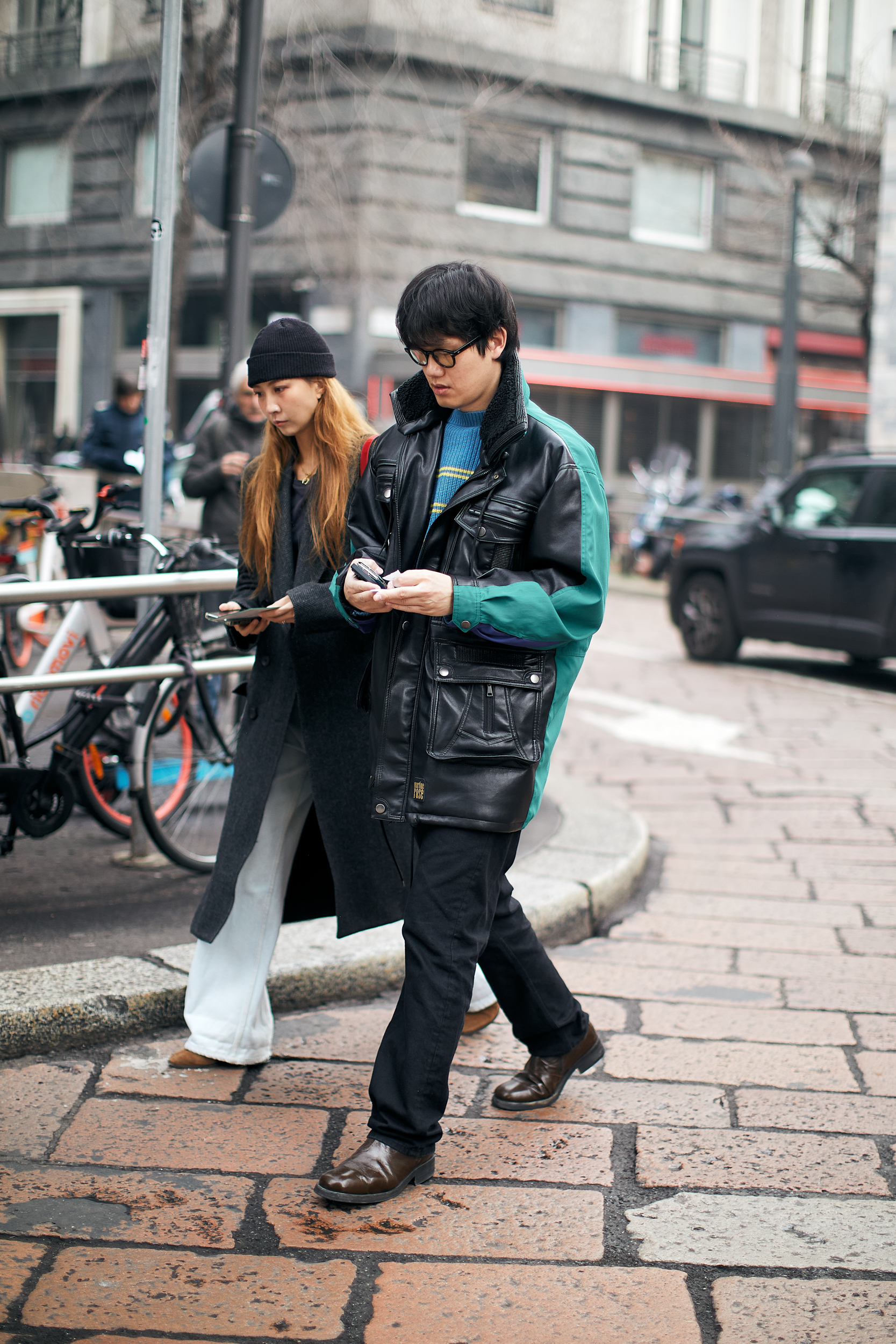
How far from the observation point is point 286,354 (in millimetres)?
3195

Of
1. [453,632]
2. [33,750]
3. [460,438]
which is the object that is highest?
[460,438]

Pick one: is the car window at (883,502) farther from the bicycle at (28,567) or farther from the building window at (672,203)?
the building window at (672,203)

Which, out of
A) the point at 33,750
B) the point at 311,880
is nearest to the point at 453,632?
the point at 311,880

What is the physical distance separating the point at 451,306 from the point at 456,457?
0.31 meters

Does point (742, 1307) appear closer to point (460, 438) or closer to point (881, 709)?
point (460, 438)

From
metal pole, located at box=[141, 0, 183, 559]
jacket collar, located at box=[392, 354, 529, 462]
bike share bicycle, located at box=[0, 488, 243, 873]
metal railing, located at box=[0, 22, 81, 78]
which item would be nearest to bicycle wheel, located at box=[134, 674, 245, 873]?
bike share bicycle, located at box=[0, 488, 243, 873]

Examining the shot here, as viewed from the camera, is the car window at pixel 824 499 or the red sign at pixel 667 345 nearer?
the car window at pixel 824 499

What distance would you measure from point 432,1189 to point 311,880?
0.85 meters

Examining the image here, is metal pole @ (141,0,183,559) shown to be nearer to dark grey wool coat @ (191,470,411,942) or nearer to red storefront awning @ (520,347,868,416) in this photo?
dark grey wool coat @ (191,470,411,942)

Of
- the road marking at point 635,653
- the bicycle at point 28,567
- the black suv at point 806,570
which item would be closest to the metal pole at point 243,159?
the bicycle at point 28,567

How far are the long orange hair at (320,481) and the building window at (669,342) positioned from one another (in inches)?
834

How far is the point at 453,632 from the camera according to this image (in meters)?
2.76

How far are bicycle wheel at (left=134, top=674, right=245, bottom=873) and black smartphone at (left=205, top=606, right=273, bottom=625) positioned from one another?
4.53 ft

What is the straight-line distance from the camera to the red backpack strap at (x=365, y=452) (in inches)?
125
